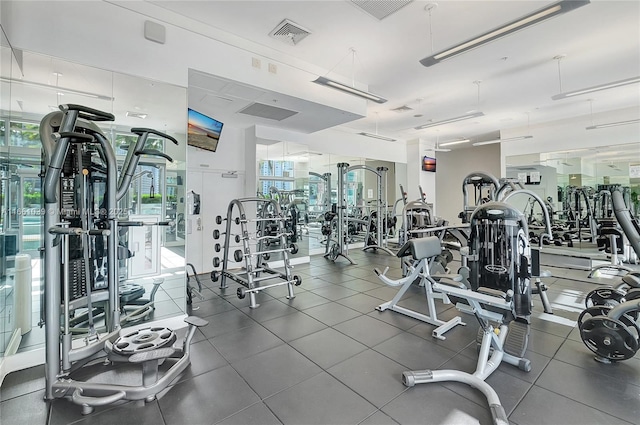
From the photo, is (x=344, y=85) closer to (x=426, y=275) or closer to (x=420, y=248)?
(x=420, y=248)

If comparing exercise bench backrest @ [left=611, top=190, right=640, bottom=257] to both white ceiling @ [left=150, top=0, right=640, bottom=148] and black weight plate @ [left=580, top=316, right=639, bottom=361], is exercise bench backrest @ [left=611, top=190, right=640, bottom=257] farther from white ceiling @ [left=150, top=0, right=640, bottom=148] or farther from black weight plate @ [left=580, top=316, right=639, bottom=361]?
white ceiling @ [left=150, top=0, right=640, bottom=148]

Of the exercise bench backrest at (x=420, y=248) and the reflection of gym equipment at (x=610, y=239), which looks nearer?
the exercise bench backrest at (x=420, y=248)

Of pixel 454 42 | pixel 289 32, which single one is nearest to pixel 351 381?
pixel 289 32

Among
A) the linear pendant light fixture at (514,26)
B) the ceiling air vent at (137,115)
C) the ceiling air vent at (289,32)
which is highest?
the ceiling air vent at (289,32)

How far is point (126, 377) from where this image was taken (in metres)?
2.54

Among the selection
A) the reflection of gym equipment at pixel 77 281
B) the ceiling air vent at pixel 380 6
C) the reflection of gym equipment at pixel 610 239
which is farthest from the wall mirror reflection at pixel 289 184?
the reflection of gym equipment at pixel 610 239

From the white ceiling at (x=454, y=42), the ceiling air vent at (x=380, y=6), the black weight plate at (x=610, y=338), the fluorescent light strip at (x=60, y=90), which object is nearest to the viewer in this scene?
the black weight plate at (x=610, y=338)

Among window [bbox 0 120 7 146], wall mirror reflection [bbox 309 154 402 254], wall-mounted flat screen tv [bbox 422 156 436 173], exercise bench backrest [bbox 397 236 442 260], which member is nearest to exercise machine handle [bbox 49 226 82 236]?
window [bbox 0 120 7 146]

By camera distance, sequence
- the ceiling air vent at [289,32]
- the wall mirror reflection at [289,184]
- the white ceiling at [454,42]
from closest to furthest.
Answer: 1. the white ceiling at [454,42]
2. the ceiling air vent at [289,32]
3. the wall mirror reflection at [289,184]

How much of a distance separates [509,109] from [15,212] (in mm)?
9402

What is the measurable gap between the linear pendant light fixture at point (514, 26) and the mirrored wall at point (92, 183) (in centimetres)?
328

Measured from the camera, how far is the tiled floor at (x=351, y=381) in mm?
2062

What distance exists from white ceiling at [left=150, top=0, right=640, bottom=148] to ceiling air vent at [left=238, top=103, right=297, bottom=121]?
1.25ft

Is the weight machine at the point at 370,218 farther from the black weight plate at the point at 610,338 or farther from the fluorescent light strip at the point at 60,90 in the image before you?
Answer: the fluorescent light strip at the point at 60,90
